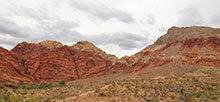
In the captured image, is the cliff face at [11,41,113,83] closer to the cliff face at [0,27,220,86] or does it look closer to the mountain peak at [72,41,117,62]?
the cliff face at [0,27,220,86]

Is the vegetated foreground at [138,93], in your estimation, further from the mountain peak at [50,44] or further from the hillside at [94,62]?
the mountain peak at [50,44]

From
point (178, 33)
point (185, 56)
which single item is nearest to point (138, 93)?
point (185, 56)

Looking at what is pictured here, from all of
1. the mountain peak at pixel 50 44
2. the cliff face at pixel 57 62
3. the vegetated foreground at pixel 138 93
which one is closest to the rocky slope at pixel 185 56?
the cliff face at pixel 57 62

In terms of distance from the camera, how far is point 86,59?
253 ft

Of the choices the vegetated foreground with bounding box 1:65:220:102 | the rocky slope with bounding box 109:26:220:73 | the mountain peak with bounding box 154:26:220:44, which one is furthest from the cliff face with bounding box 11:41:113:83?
the vegetated foreground with bounding box 1:65:220:102

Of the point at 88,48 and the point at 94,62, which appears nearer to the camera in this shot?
the point at 94,62

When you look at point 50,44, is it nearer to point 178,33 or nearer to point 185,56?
point 185,56

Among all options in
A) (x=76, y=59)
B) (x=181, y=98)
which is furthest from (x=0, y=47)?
(x=181, y=98)

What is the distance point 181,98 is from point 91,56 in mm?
68274

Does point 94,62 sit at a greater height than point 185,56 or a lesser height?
greater

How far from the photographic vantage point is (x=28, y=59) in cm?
6419

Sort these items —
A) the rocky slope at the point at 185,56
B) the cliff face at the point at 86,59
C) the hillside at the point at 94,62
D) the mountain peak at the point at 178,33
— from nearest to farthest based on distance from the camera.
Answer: the hillside at the point at 94,62 < the rocky slope at the point at 185,56 < the cliff face at the point at 86,59 < the mountain peak at the point at 178,33

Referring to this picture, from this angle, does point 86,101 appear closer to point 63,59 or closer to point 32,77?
point 32,77

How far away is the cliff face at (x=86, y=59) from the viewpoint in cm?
4884
